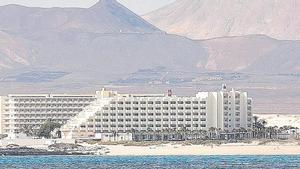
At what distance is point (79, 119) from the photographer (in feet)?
609

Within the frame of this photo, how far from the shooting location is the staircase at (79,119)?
18200 centimetres

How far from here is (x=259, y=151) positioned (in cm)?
15350

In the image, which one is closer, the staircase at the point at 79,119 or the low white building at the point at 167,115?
the staircase at the point at 79,119

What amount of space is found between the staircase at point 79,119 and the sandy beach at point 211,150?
21696 mm

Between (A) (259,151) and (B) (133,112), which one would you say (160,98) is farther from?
(A) (259,151)

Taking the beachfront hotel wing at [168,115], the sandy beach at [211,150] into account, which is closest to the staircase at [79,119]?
the beachfront hotel wing at [168,115]

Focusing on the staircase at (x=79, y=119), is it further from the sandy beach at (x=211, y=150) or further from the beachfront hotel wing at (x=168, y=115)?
the sandy beach at (x=211, y=150)

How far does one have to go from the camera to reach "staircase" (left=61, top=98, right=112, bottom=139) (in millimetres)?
182000

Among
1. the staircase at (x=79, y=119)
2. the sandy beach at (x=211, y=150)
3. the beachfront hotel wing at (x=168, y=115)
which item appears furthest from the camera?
the beachfront hotel wing at (x=168, y=115)

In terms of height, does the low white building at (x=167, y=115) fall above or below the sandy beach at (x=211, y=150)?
above

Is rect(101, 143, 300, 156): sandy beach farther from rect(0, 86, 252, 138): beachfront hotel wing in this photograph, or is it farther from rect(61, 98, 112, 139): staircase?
rect(0, 86, 252, 138): beachfront hotel wing

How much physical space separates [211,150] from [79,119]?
113ft

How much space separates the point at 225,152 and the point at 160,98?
3528 cm

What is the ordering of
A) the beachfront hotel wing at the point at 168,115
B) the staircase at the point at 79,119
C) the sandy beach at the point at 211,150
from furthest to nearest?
the beachfront hotel wing at the point at 168,115 < the staircase at the point at 79,119 < the sandy beach at the point at 211,150
